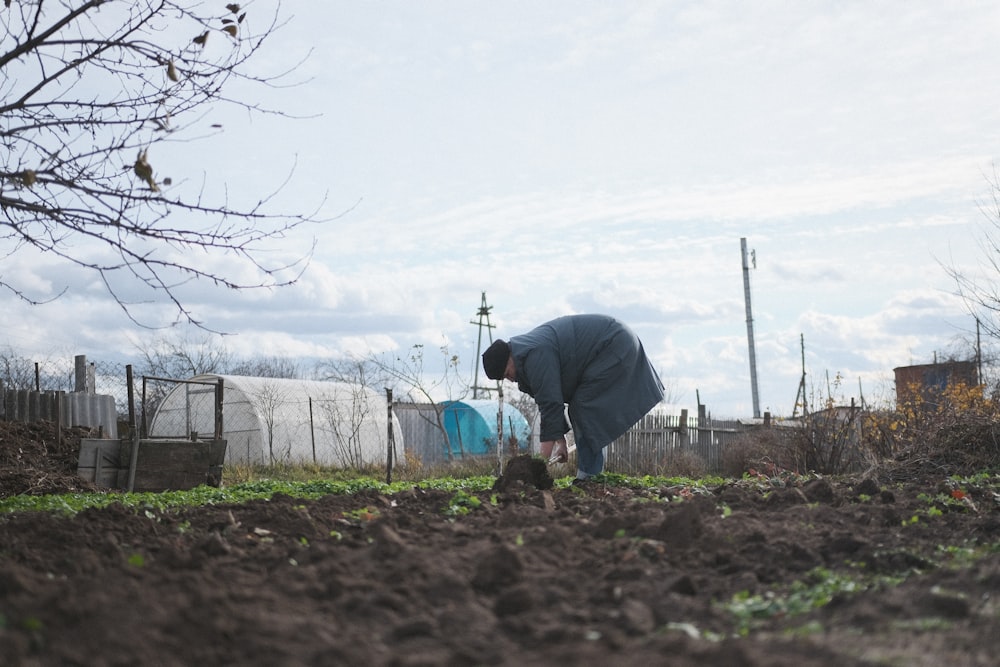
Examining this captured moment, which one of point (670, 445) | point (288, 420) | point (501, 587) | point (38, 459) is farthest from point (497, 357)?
point (288, 420)

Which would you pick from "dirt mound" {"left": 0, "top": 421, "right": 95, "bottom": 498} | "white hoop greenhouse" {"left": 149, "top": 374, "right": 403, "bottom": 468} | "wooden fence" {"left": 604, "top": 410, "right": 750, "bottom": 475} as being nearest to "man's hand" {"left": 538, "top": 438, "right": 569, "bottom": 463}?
"dirt mound" {"left": 0, "top": 421, "right": 95, "bottom": 498}

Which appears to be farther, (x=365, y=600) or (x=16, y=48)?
(x=16, y=48)

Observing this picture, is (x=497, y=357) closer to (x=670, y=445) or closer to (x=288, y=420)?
(x=670, y=445)

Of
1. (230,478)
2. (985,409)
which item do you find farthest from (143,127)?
(985,409)

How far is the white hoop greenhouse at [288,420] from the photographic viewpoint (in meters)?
19.2

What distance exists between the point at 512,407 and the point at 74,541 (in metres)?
20.5

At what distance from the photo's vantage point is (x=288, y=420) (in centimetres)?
1978

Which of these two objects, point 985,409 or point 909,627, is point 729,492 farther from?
point 985,409

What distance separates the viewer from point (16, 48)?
552 cm

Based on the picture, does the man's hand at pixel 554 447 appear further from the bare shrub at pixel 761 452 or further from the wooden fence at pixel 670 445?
the wooden fence at pixel 670 445

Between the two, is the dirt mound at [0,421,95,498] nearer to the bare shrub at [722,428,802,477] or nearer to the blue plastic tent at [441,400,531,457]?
the bare shrub at [722,428,802,477]

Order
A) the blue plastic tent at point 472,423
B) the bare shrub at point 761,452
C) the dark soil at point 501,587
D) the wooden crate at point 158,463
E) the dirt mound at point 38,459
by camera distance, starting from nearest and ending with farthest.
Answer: the dark soil at point 501,587 → the dirt mound at point 38,459 → the wooden crate at point 158,463 → the bare shrub at point 761,452 → the blue plastic tent at point 472,423

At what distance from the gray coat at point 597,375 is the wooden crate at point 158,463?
16.0 ft

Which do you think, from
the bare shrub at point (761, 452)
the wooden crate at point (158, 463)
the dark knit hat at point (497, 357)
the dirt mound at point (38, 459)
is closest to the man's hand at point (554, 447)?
the dark knit hat at point (497, 357)
